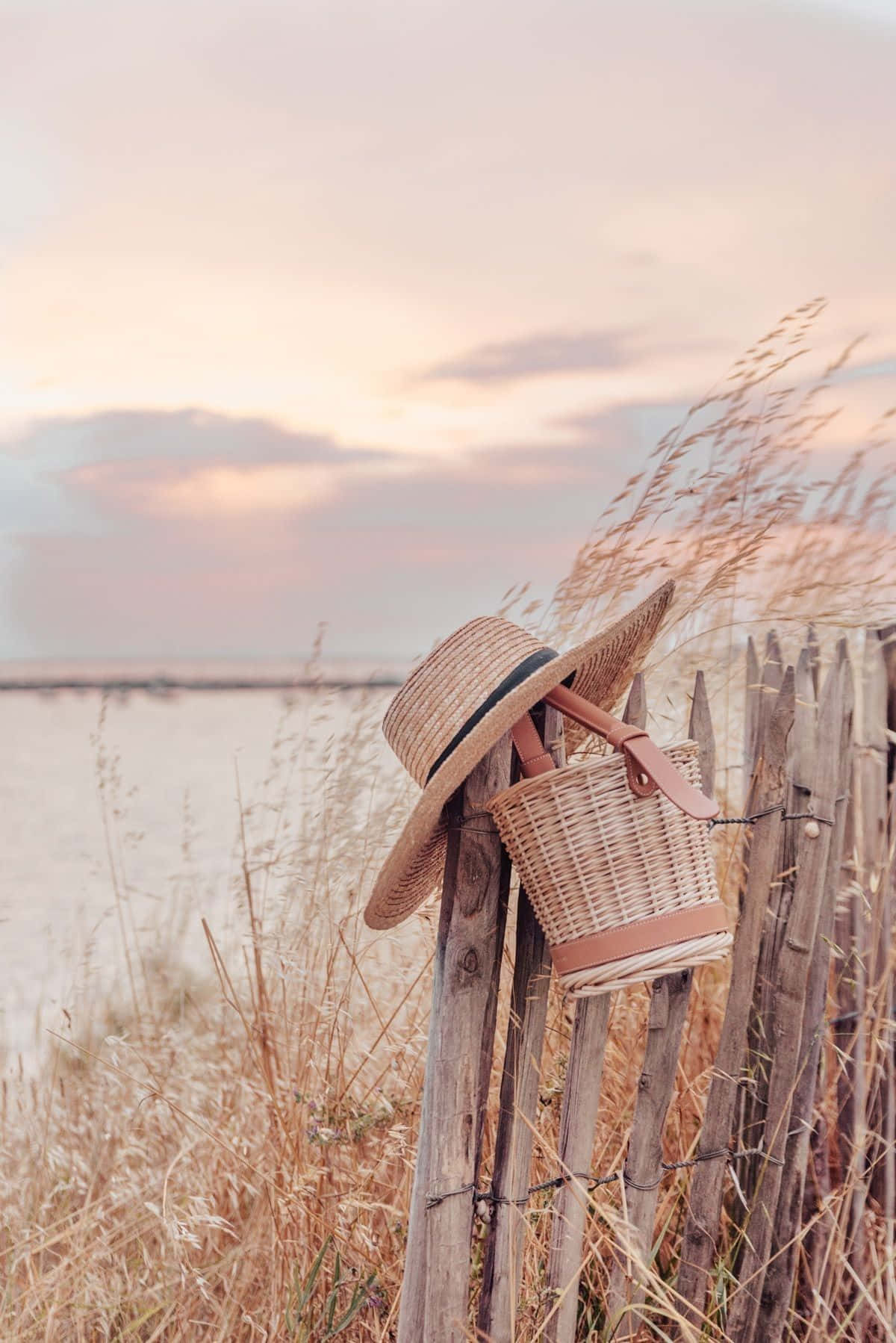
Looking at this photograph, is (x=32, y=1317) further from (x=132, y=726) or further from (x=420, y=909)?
(x=132, y=726)

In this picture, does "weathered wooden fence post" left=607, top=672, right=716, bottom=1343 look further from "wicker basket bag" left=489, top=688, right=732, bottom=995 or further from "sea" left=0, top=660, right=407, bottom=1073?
"sea" left=0, top=660, right=407, bottom=1073

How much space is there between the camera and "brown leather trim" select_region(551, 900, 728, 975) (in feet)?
4.96

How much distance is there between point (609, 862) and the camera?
1517 millimetres

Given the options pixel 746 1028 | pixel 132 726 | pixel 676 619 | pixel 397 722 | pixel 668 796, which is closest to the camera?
pixel 668 796

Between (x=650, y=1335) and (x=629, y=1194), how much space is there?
0.97ft

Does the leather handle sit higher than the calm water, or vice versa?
the leather handle

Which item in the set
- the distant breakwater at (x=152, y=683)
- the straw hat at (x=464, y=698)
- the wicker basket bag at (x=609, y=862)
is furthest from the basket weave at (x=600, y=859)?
the distant breakwater at (x=152, y=683)

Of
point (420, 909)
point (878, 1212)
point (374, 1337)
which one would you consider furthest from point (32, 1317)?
point (878, 1212)

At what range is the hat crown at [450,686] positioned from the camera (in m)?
1.54

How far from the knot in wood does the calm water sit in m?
0.92

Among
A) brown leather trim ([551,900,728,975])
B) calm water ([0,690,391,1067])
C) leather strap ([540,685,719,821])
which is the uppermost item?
leather strap ([540,685,719,821])

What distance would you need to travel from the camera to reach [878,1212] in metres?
2.25

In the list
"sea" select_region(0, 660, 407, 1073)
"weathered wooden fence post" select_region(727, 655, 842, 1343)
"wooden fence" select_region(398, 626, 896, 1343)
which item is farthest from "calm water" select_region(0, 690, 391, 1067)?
"weathered wooden fence post" select_region(727, 655, 842, 1343)

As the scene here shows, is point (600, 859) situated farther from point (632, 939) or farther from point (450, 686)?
point (450, 686)
